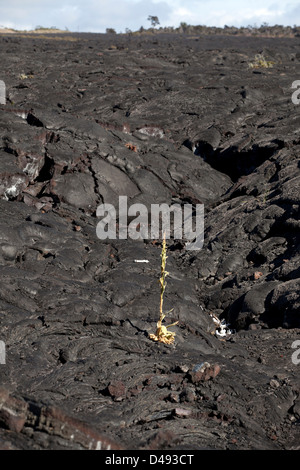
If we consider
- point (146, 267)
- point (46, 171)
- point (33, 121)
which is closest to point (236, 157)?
point (46, 171)

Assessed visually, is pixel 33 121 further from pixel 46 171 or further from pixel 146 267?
pixel 146 267

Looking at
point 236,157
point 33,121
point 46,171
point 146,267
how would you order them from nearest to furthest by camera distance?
point 146,267
point 46,171
point 33,121
point 236,157

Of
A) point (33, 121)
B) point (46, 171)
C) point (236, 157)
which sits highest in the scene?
point (33, 121)

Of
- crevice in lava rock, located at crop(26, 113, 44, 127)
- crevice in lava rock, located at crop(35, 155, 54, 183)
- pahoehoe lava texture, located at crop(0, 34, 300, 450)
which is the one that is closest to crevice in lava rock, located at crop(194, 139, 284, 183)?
pahoehoe lava texture, located at crop(0, 34, 300, 450)

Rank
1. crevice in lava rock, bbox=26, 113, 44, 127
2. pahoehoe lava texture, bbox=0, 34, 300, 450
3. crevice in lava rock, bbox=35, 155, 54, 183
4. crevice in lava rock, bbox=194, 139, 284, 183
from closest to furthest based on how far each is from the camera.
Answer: pahoehoe lava texture, bbox=0, 34, 300, 450 → crevice in lava rock, bbox=35, 155, 54, 183 → crevice in lava rock, bbox=26, 113, 44, 127 → crevice in lava rock, bbox=194, 139, 284, 183

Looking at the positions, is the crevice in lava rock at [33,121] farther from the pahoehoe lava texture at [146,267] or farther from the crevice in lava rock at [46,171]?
the crevice in lava rock at [46,171]

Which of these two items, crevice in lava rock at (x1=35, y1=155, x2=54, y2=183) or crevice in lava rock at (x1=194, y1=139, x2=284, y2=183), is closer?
crevice in lava rock at (x1=35, y1=155, x2=54, y2=183)

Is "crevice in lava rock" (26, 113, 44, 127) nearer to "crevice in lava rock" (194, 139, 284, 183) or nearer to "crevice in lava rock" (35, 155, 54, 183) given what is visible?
"crevice in lava rock" (35, 155, 54, 183)

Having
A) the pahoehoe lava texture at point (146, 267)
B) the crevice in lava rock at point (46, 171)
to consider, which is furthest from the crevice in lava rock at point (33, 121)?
the crevice in lava rock at point (46, 171)

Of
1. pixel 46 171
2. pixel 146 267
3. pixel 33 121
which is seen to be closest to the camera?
pixel 146 267
